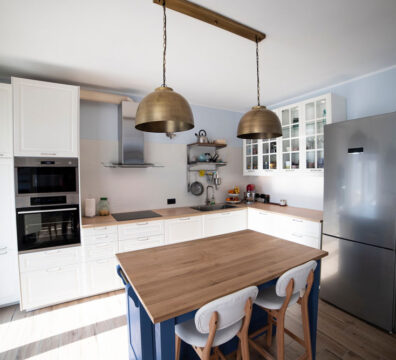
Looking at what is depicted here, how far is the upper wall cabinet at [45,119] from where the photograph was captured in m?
2.30

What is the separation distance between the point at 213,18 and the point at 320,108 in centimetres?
193

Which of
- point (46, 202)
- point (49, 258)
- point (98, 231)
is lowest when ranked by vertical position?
point (49, 258)

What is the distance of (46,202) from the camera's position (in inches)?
95.7

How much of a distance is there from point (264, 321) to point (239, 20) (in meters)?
2.44

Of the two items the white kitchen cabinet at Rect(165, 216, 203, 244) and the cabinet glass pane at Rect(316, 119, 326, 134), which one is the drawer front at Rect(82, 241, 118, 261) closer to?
the white kitchen cabinet at Rect(165, 216, 203, 244)

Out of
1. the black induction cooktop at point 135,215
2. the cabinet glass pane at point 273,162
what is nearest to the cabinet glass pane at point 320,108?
the cabinet glass pane at point 273,162

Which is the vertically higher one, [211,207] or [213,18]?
[213,18]

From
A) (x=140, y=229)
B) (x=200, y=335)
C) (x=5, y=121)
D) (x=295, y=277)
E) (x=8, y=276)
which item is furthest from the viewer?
(x=140, y=229)

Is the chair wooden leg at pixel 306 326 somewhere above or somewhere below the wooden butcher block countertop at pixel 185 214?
below

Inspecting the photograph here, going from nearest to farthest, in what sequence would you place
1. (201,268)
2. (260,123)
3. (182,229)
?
(201,268) → (260,123) → (182,229)

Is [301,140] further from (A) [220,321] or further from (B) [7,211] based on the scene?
(B) [7,211]

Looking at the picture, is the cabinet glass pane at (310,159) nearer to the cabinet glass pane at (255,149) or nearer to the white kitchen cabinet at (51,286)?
the cabinet glass pane at (255,149)

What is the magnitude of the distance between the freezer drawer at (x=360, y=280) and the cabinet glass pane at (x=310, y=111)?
5.10 ft

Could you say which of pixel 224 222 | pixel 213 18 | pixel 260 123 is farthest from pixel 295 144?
pixel 213 18
